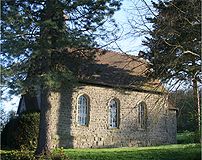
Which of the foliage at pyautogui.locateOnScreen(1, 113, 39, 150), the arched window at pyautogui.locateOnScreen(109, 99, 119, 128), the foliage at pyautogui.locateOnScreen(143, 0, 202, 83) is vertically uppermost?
the foliage at pyautogui.locateOnScreen(143, 0, 202, 83)

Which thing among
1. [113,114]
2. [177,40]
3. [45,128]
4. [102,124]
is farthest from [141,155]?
[113,114]

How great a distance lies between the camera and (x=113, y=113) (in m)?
25.5

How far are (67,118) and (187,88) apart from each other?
35.9ft

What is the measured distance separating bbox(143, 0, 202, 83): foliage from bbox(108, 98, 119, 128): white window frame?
38.1 ft

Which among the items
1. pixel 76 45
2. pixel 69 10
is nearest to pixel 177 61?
pixel 76 45

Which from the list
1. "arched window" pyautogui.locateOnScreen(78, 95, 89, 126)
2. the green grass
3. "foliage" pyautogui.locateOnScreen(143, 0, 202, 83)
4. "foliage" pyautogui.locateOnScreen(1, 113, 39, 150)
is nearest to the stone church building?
"arched window" pyautogui.locateOnScreen(78, 95, 89, 126)

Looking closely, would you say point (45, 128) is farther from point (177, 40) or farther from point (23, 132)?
point (177, 40)

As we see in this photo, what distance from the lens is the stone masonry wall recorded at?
2262 centimetres

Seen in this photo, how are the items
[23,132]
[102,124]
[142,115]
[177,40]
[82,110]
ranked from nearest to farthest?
[177,40] < [23,132] < [82,110] < [102,124] < [142,115]

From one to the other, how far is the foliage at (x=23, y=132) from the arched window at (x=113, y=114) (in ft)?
20.3

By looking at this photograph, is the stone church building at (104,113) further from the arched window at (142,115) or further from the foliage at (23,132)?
the foliage at (23,132)

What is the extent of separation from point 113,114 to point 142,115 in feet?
9.54

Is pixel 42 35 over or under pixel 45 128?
over

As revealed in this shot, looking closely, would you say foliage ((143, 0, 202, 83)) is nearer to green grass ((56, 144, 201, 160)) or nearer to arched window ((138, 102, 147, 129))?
green grass ((56, 144, 201, 160))
